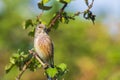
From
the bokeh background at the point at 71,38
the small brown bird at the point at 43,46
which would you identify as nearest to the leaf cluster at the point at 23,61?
the small brown bird at the point at 43,46

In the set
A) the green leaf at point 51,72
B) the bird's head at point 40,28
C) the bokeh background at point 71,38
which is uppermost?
the bird's head at point 40,28

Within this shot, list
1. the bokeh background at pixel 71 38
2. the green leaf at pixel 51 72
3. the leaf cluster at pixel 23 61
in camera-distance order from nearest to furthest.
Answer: the green leaf at pixel 51 72, the leaf cluster at pixel 23 61, the bokeh background at pixel 71 38

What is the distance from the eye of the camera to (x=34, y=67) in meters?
2.68

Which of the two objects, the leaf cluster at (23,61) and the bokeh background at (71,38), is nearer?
the leaf cluster at (23,61)

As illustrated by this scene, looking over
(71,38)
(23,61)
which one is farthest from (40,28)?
(71,38)

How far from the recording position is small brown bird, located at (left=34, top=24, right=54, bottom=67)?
2.75 metres

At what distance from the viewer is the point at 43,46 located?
9.39 feet

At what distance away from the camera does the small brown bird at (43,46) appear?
275cm

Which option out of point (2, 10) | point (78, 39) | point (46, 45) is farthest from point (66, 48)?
point (46, 45)

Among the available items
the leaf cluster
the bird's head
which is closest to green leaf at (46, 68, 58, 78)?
the leaf cluster

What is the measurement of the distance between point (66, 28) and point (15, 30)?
109 cm

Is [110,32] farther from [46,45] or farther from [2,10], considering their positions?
[46,45]

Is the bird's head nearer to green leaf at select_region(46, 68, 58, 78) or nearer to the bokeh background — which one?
green leaf at select_region(46, 68, 58, 78)

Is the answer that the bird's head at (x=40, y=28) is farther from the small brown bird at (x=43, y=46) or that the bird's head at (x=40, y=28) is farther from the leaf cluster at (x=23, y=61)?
the leaf cluster at (x=23, y=61)
